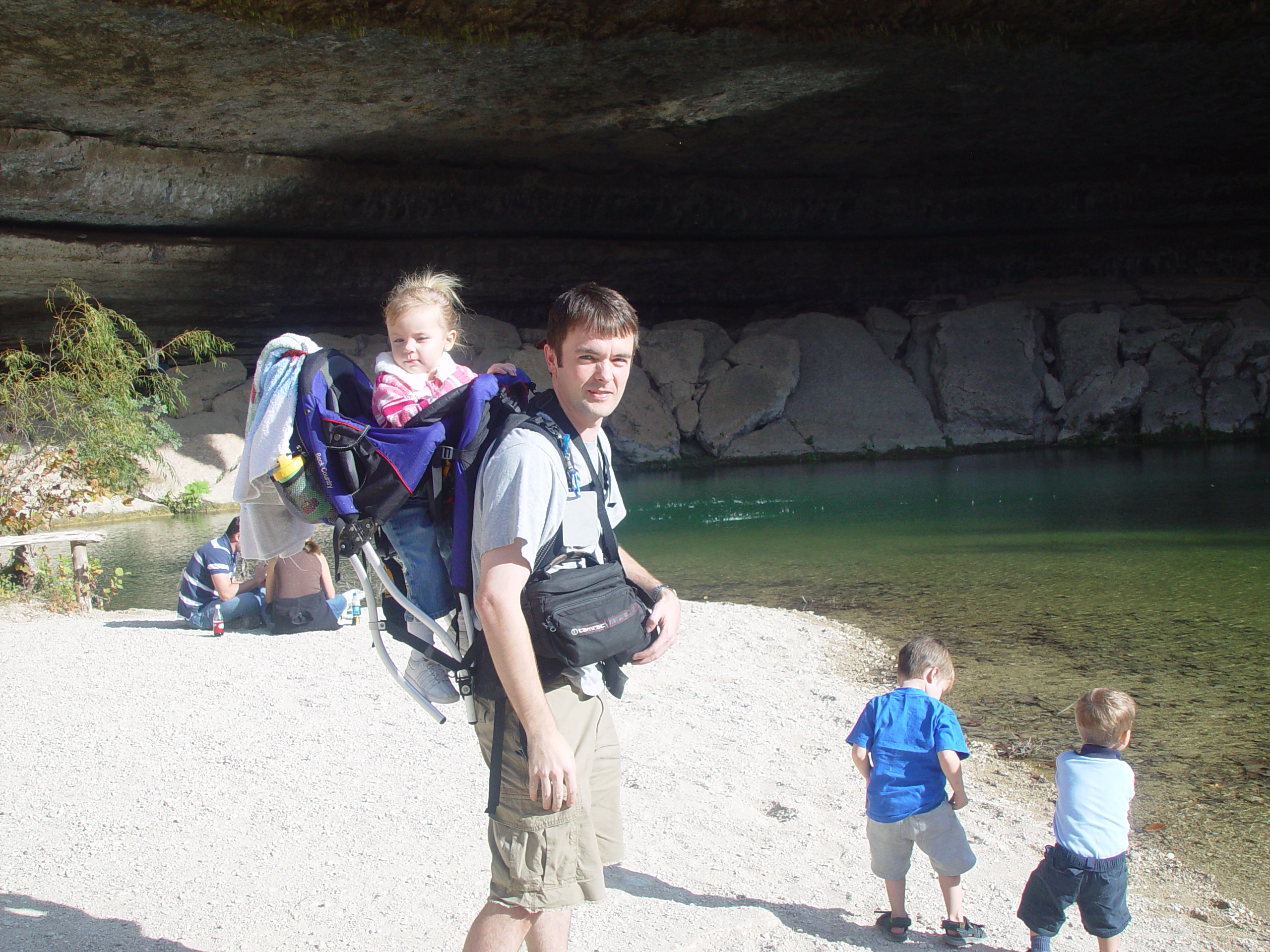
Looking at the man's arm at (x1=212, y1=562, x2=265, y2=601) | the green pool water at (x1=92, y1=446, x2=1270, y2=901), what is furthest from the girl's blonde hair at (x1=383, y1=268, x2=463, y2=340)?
the man's arm at (x1=212, y1=562, x2=265, y2=601)

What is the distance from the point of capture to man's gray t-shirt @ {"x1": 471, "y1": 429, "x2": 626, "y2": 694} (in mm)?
2049

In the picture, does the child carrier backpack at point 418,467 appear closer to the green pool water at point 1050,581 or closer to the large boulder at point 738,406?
the green pool water at point 1050,581

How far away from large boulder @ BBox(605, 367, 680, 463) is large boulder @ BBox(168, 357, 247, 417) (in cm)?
843

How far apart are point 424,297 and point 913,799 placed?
6.79 feet

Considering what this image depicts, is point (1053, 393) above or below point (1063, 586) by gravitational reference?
above

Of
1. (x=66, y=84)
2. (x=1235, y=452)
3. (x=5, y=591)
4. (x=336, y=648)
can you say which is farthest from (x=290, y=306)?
(x=1235, y=452)

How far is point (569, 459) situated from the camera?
87.3 inches

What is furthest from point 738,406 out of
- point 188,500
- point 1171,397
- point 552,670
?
point 552,670

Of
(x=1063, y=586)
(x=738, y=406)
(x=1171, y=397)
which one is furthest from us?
(x=738, y=406)

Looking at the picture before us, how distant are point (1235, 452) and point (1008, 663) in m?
15.9

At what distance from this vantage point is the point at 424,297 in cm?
263

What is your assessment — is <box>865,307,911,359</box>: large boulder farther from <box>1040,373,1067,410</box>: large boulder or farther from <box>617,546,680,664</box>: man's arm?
<box>617,546,680,664</box>: man's arm

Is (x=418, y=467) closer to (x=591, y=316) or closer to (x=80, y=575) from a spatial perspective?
(x=591, y=316)

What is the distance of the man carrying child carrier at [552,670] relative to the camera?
2051 millimetres
